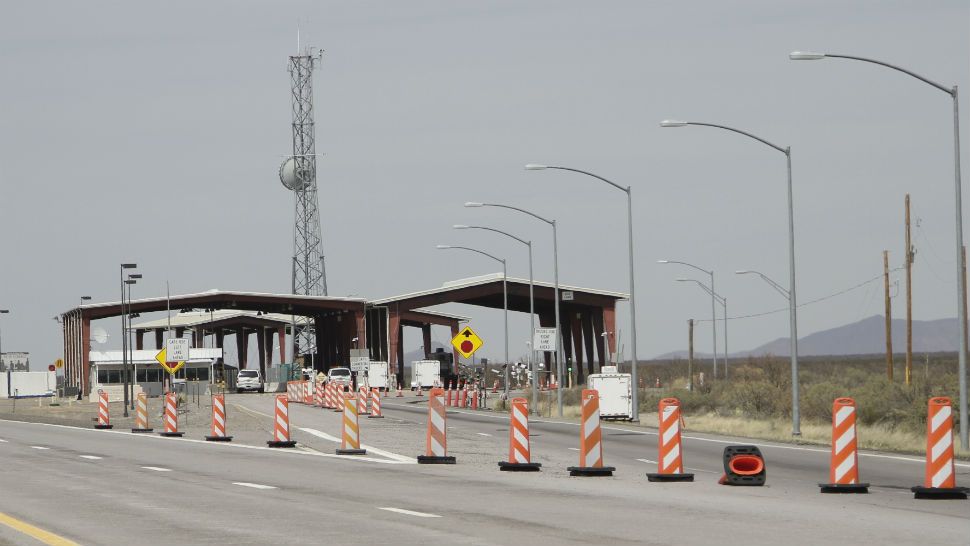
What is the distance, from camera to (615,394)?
46.8 meters

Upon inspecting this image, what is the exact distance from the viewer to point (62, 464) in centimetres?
2630

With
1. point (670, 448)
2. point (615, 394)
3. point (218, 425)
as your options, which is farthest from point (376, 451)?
point (615, 394)

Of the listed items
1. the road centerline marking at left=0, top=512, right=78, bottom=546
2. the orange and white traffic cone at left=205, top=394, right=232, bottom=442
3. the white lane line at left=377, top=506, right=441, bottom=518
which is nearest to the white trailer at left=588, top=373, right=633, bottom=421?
the orange and white traffic cone at left=205, top=394, right=232, bottom=442

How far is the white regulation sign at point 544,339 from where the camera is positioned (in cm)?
5286

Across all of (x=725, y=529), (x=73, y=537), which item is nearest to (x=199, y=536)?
(x=73, y=537)

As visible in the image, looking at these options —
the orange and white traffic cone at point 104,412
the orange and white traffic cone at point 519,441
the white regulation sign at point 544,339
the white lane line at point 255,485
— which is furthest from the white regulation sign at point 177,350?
the white lane line at point 255,485

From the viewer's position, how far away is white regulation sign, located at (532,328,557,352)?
52862mm

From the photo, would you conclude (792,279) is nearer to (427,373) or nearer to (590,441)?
(590,441)

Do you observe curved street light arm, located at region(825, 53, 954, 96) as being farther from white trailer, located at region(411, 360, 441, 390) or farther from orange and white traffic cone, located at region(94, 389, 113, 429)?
white trailer, located at region(411, 360, 441, 390)

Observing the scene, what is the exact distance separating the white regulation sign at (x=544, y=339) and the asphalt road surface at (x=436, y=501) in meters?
21.2

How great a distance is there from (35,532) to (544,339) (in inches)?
1542

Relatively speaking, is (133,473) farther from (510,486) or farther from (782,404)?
(782,404)

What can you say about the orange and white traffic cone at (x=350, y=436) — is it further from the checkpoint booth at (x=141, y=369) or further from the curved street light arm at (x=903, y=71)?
the checkpoint booth at (x=141, y=369)

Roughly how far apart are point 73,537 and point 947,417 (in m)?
10.7
